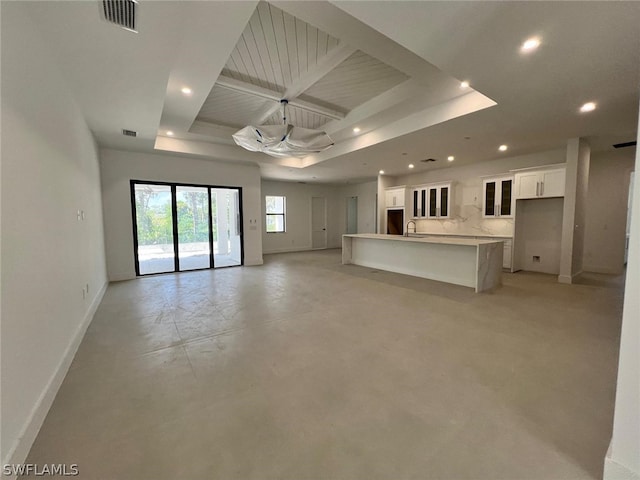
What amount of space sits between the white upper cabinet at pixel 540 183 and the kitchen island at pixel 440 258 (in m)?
1.43

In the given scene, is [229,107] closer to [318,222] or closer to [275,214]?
[275,214]

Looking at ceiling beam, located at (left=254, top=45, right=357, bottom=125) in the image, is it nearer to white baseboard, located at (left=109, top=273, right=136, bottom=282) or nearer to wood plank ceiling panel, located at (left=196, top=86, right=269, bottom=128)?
wood plank ceiling panel, located at (left=196, top=86, right=269, bottom=128)

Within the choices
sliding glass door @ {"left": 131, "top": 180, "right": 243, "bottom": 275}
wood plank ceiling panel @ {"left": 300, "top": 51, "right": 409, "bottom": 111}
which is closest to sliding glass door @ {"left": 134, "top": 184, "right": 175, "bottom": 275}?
sliding glass door @ {"left": 131, "top": 180, "right": 243, "bottom": 275}

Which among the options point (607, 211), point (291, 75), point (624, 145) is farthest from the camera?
point (607, 211)

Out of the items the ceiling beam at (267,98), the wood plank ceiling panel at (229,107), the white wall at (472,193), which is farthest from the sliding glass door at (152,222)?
the white wall at (472,193)

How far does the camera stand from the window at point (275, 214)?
32.6 ft

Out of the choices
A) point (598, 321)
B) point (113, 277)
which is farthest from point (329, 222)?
point (598, 321)

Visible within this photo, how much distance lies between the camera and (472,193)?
22.8 ft

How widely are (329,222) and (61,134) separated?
933cm

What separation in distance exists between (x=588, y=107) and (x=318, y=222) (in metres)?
8.49

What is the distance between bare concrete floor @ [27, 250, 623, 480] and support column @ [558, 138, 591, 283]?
157 cm

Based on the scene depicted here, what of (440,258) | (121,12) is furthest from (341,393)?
(440,258)

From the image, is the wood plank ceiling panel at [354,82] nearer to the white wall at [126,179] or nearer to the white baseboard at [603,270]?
the white wall at [126,179]

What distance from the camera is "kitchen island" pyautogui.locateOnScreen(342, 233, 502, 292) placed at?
4.50 m
